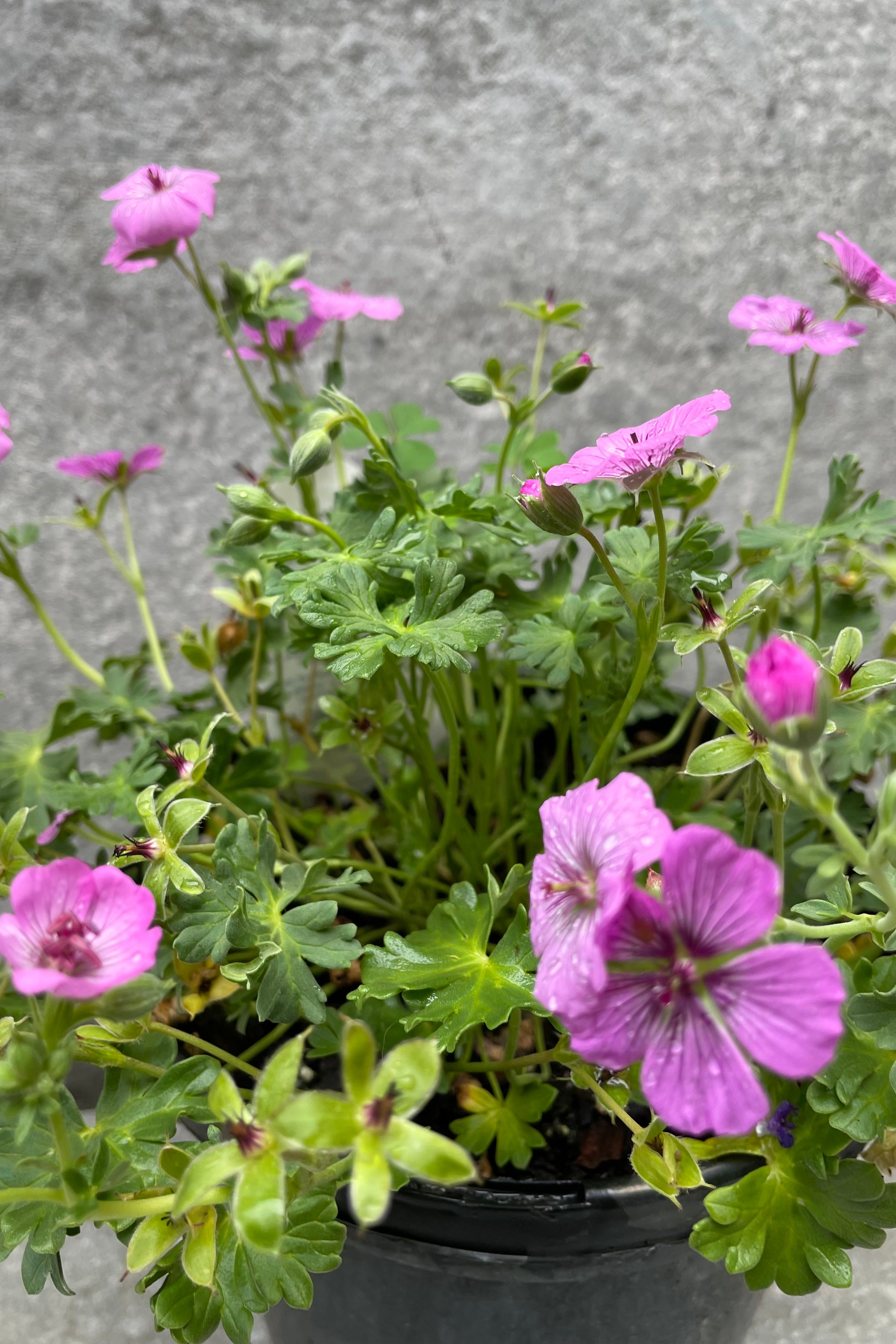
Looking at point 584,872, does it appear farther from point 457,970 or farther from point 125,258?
point 125,258

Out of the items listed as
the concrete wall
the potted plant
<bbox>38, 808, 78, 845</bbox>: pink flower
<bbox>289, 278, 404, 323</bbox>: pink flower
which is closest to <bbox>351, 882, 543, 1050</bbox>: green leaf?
the potted plant

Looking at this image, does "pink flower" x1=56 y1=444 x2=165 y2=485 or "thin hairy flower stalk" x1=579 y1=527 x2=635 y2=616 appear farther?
"pink flower" x1=56 y1=444 x2=165 y2=485

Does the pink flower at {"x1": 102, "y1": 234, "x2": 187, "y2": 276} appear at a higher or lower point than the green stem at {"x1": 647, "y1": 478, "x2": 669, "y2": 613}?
higher

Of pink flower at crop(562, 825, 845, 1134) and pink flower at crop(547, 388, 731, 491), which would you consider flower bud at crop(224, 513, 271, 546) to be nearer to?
pink flower at crop(547, 388, 731, 491)

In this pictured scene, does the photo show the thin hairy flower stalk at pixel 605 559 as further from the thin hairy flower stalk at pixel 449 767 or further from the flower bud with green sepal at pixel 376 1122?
the flower bud with green sepal at pixel 376 1122

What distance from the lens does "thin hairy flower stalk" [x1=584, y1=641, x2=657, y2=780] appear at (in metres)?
0.46

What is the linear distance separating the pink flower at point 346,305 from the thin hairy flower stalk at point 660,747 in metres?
0.28

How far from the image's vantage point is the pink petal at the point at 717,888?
0.30m

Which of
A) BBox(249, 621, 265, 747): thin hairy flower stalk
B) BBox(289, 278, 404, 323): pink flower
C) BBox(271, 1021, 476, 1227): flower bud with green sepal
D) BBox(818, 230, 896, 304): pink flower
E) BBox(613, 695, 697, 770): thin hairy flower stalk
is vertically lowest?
BBox(613, 695, 697, 770): thin hairy flower stalk

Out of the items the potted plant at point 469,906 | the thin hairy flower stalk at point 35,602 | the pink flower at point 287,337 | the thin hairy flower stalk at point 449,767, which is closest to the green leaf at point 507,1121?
the potted plant at point 469,906

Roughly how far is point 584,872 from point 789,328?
14.8 inches

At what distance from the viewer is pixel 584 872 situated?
0.37 m

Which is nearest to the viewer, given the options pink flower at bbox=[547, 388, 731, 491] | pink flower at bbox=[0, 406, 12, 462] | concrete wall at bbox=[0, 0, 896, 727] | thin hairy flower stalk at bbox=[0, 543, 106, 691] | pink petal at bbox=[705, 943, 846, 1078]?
pink petal at bbox=[705, 943, 846, 1078]

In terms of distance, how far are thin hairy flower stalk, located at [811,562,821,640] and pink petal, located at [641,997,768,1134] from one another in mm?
333
